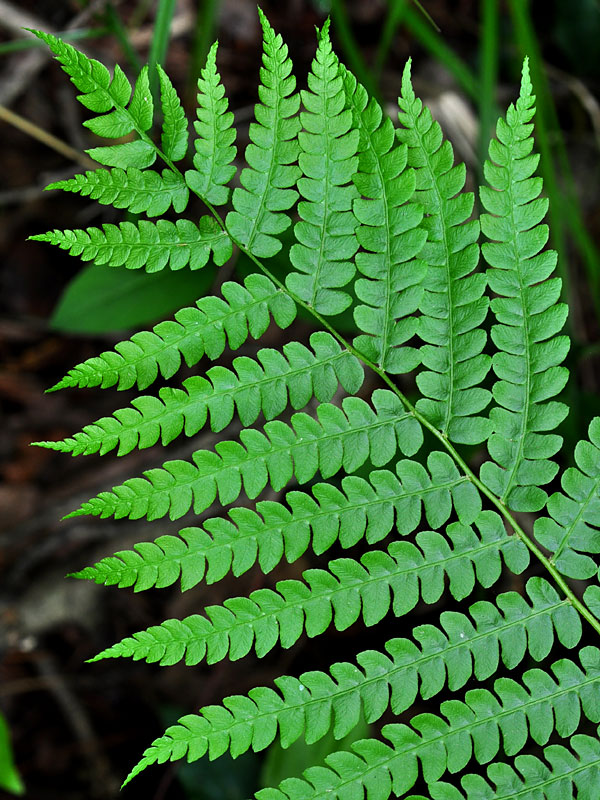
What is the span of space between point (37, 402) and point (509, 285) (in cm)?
219

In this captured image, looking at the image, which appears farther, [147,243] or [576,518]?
[576,518]

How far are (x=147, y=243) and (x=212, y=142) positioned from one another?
0.21 meters

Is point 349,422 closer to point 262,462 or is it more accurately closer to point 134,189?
point 262,462

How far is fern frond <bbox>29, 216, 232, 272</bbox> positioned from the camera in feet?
4.07

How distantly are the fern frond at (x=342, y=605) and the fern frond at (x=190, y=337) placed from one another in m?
0.43

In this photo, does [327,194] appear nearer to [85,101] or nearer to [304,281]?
[304,281]

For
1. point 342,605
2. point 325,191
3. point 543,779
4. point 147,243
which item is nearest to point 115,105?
point 147,243

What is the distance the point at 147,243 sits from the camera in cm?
129

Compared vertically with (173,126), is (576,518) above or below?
below

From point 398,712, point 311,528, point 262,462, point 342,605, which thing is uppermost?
point 262,462

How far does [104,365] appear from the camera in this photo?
4.11 ft

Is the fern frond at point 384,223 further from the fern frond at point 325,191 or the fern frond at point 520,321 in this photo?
the fern frond at point 520,321

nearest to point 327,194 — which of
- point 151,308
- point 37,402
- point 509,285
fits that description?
point 509,285

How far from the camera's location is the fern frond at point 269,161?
48.2 inches
